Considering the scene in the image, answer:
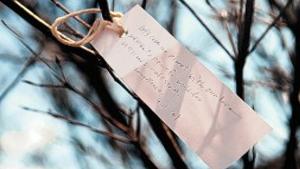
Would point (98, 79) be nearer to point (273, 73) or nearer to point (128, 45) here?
point (273, 73)

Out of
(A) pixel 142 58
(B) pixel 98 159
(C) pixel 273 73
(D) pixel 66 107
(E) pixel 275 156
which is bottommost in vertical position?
(E) pixel 275 156

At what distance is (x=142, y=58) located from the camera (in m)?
0.48

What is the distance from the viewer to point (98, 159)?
1.54m

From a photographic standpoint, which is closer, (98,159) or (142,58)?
(142,58)

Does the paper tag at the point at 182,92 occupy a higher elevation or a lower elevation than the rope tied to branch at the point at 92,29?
lower

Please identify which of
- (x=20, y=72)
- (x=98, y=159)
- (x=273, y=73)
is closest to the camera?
(x=20, y=72)

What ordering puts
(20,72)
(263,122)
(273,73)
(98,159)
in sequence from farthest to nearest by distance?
(98,159)
(273,73)
(20,72)
(263,122)

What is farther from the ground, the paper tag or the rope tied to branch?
the rope tied to branch

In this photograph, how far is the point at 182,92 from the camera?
46 centimetres

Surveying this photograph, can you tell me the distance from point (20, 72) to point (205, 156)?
3.24 ft

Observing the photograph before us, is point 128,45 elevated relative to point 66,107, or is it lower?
elevated

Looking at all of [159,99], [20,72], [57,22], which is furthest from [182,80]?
[20,72]

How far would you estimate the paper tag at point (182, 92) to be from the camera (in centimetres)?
43

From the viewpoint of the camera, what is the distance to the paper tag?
431mm
